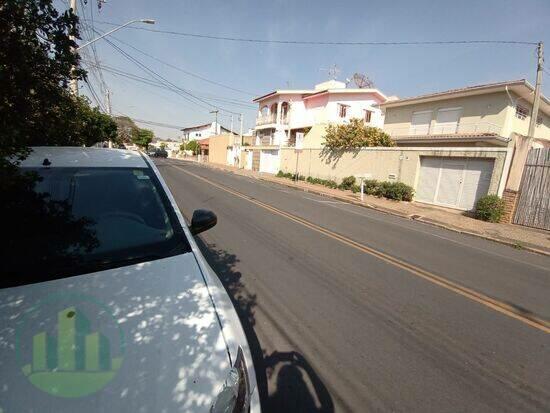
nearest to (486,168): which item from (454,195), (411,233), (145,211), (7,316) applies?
(454,195)

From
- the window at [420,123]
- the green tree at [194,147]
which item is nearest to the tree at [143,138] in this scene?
the green tree at [194,147]

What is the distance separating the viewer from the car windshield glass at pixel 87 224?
1.95 meters

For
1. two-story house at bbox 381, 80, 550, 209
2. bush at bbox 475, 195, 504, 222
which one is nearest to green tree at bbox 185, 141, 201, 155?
two-story house at bbox 381, 80, 550, 209

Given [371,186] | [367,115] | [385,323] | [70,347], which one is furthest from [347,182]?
[70,347]

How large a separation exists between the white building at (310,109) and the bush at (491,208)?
20713 mm

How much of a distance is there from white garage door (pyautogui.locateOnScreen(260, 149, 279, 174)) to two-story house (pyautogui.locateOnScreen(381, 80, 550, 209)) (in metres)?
11.8

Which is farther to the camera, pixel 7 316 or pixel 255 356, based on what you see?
pixel 255 356

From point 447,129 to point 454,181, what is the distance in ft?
32.8

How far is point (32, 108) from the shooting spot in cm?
262

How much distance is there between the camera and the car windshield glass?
1946 millimetres

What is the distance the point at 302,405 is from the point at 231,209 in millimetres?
8026

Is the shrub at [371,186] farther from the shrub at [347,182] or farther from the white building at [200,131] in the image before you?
the white building at [200,131]

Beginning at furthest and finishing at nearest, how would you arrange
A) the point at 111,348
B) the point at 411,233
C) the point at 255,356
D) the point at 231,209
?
1. the point at 231,209
2. the point at 411,233
3. the point at 255,356
4. the point at 111,348

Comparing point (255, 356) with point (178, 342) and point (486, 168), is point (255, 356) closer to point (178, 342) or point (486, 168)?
point (178, 342)
